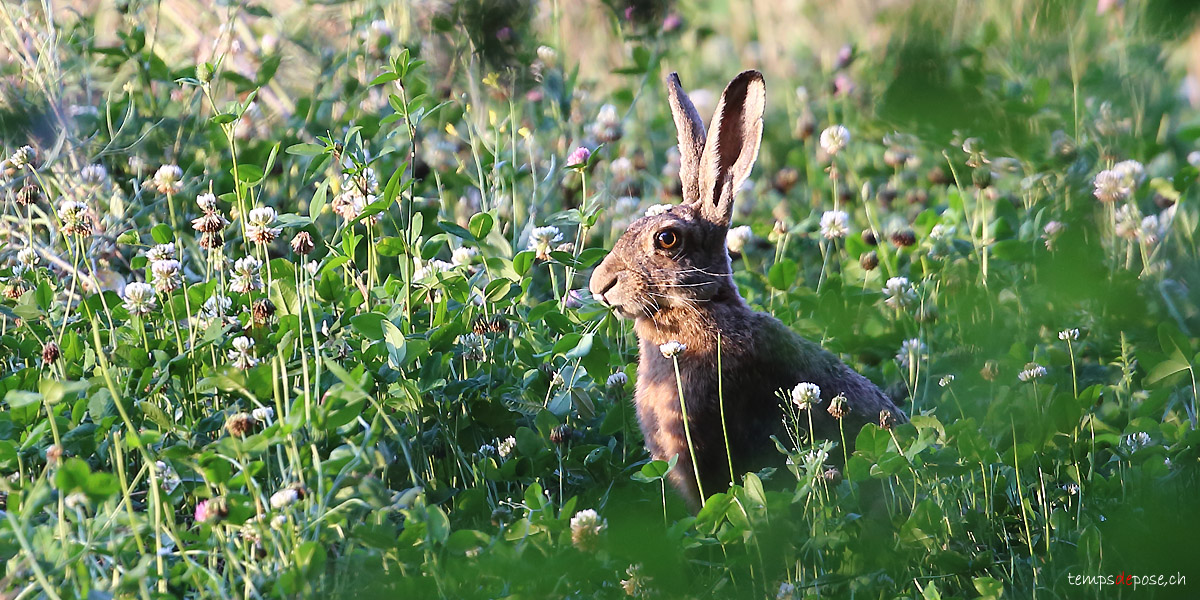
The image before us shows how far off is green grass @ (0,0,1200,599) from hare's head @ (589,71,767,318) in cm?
17

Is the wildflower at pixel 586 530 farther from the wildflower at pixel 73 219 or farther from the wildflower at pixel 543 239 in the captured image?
the wildflower at pixel 73 219

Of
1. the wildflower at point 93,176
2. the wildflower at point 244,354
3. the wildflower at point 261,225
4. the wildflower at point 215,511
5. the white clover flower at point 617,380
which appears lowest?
the white clover flower at point 617,380

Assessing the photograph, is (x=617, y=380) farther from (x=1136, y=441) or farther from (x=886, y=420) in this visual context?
(x=1136, y=441)

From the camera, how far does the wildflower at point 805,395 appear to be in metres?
3.11

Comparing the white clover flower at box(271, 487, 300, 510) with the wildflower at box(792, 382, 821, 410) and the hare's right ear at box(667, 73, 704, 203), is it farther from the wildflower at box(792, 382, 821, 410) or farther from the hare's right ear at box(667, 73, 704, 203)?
the hare's right ear at box(667, 73, 704, 203)

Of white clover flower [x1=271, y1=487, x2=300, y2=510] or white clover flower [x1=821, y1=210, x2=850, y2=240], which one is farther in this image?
white clover flower [x1=821, y1=210, x2=850, y2=240]

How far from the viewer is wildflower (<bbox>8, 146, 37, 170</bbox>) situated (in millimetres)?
3804

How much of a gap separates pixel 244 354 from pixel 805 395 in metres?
1.65

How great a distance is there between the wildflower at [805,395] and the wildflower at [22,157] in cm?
261

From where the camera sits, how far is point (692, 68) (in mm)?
7883

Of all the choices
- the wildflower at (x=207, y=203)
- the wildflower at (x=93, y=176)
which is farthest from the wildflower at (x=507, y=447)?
the wildflower at (x=93, y=176)

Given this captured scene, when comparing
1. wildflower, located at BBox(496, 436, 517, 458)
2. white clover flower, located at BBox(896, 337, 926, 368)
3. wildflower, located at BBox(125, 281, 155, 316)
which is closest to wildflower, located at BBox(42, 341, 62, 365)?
wildflower, located at BBox(125, 281, 155, 316)

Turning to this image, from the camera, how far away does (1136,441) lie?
3.23 metres

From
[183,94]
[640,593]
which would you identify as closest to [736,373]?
[640,593]
